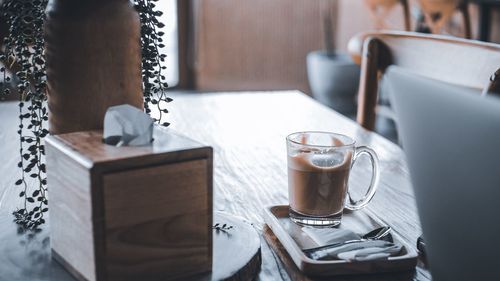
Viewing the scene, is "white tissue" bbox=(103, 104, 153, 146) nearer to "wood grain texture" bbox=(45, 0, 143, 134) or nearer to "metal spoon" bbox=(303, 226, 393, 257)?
"wood grain texture" bbox=(45, 0, 143, 134)

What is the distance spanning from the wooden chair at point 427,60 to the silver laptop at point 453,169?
0.48 metres

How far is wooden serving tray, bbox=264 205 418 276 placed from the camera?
618 mm

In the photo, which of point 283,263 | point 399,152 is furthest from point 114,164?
point 399,152

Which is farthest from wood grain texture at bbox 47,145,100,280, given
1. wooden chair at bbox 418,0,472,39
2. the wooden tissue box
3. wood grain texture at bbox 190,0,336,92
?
wood grain texture at bbox 190,0,336,92

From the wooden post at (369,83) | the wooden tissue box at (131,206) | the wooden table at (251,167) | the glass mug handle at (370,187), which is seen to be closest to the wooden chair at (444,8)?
the wooden table at (251,167)

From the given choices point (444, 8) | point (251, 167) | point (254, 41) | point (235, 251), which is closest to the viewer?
point (235, 251)

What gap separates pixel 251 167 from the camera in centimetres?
103

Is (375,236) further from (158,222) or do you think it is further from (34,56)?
(34,56)

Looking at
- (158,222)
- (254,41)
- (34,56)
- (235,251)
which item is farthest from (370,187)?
(254,41)

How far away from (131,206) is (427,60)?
0.84 metres

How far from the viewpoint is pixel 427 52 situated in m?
1.21

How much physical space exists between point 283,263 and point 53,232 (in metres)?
0.25

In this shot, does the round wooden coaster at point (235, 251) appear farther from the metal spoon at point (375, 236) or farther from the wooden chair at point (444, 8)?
the wooden chair at point (444, 8)

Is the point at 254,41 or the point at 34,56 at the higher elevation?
the point at 34,56
